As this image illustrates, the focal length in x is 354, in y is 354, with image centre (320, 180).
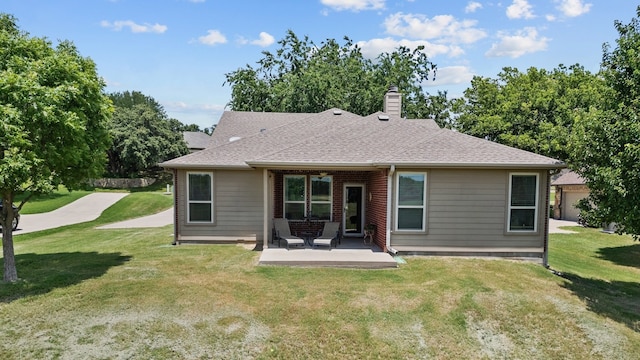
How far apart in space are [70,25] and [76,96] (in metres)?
7.45

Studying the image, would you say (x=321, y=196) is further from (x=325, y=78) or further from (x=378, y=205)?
(x=325, y=78)

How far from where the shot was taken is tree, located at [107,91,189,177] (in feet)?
128

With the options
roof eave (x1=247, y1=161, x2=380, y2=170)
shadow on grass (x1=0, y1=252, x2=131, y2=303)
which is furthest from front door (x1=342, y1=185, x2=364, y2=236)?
shadow on grass (x1=0, y1=252, x2=131, y2=303)

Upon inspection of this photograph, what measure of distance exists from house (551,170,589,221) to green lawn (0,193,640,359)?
53.1 feet

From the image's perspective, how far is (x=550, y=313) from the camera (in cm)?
668

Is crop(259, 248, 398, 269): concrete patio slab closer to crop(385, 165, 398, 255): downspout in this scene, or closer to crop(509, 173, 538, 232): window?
crop(385, 165, 398, 255): downspout

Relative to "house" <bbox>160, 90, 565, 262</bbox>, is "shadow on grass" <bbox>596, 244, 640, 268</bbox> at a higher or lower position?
lower

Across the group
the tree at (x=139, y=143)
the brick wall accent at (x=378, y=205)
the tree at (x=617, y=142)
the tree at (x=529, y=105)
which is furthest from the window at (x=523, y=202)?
the tree at (x=139, y=143)

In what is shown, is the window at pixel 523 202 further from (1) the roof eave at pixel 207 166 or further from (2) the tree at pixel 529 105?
(2) the tree at pixel 529 105

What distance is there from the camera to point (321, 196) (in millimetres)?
12289

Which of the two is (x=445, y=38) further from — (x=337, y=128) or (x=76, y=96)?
(x=76, y=96)

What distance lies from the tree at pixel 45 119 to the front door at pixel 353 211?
746cm

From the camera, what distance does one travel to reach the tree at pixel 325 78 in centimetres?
2616

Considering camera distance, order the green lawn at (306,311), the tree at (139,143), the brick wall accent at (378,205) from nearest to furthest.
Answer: the green lawn at (306,311) → the brick wall accent at (378,205) → the tree at (139,143)
